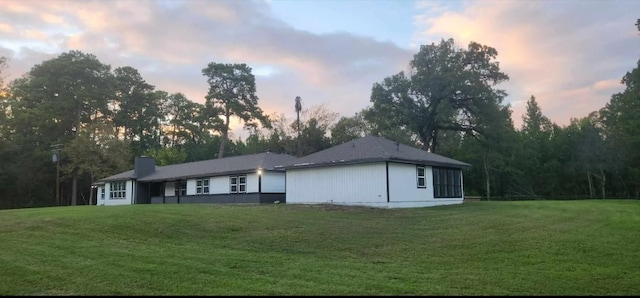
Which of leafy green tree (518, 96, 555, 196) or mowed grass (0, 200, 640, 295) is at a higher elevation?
leafy green tree (518, 96, 555, 196)

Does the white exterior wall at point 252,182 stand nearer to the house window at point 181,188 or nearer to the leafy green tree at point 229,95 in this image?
the house window at point 181,188

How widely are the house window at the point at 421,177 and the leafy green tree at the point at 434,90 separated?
18170 mm

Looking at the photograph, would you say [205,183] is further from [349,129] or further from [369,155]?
[349,129]

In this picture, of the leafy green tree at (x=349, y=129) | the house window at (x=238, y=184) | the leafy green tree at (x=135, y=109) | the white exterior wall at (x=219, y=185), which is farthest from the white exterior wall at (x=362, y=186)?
the leafy green tree at (x=135, y=109)

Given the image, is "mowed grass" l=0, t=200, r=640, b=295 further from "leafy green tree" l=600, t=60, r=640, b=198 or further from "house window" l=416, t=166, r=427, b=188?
"leafy green tree" l=600, t=60, r=640, b=198

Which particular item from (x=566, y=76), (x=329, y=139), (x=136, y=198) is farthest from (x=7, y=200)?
(x=566, y=76)

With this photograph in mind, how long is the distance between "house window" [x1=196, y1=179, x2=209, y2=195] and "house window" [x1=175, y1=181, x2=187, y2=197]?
1954mm

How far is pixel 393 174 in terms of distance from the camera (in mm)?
23203

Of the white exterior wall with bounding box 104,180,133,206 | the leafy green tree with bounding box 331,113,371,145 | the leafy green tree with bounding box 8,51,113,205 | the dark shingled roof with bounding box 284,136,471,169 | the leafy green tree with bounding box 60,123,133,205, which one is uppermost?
the leafy green tree with bounding box 8,51,113,205

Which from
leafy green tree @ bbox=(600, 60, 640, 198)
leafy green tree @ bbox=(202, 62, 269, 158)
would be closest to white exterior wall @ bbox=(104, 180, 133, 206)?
leafy green tree @ bbox=(202, 62, 269, 158)

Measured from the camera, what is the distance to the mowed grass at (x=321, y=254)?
8188 mm

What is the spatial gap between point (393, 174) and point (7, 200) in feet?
157

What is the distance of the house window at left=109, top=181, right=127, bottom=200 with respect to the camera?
41.3 meters

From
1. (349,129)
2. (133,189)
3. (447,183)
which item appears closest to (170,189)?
(133,189)
